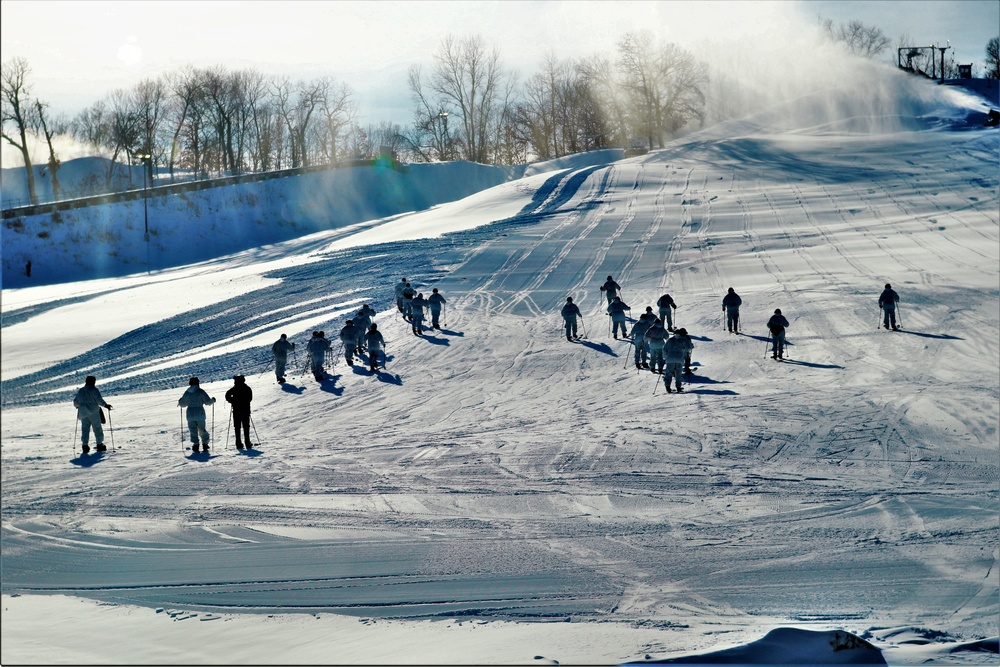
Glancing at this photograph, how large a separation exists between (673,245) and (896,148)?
23195 millimetres

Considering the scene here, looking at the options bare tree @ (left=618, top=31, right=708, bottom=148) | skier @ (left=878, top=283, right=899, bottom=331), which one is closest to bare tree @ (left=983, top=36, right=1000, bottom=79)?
bare tree @ (left=618, top=31, right=708, bottom=148)

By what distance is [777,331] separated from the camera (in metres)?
20.2

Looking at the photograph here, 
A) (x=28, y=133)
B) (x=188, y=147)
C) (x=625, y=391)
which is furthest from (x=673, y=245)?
(x=188, y=147)

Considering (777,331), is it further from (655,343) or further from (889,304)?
(889,304)

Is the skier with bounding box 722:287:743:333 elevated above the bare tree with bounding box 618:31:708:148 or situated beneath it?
situated beneath

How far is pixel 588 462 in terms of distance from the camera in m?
14.0

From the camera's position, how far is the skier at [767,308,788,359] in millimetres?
20047

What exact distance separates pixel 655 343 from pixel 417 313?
26.2 ft

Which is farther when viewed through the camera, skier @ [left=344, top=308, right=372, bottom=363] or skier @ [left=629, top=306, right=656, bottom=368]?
skier @ [left=344, top=308, right=372, bottom=363]

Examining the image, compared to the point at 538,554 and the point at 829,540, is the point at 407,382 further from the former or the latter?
the point at 829,540

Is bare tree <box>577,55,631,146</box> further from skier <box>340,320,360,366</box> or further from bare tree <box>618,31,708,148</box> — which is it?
skier <box>340,320,360,366</box>

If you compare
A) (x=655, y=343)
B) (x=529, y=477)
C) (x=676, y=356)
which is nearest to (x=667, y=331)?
(x=655, y=343)

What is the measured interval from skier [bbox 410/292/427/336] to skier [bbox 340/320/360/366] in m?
2.64

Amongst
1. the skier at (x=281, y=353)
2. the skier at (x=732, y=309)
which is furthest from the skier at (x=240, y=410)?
the skier at (x=732, y=309)
